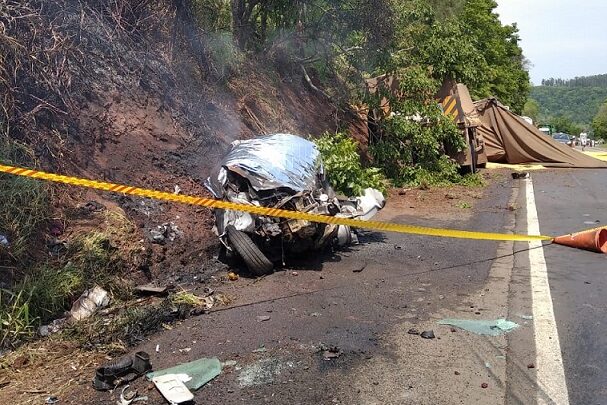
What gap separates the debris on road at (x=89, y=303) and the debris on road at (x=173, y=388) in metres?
1.41

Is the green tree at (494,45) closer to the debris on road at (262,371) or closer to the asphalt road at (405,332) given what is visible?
the asphalt road at (405,332)

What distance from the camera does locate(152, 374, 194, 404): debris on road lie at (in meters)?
3.41

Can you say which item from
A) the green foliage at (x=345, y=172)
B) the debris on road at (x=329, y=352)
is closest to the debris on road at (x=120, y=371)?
the debris on road at (x=329, y=352)

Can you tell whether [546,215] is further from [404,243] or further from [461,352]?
[461,352]

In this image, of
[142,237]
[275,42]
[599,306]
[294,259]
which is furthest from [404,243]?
[275,42]

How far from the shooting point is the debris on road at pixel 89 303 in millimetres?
4809

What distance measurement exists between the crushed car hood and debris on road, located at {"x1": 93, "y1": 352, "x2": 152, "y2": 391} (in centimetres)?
285

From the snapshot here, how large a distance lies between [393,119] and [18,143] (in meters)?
8.70

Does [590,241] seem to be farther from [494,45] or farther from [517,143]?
[494,45]

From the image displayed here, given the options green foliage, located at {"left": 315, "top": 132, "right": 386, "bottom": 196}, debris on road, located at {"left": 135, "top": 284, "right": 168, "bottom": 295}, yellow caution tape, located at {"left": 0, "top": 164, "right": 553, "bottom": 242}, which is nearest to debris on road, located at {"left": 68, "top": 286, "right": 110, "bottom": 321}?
debris on road, located at {"left": 135, "top": 284, "right": 168, "bottom": 295}

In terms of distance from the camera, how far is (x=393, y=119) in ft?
42.9

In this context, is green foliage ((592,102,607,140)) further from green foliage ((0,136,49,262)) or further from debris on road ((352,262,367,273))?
green foliage ((0,136,49,262))

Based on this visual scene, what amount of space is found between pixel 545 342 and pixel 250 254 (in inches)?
112

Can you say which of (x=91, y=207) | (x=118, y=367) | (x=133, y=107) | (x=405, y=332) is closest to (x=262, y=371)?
(x=118, y=367)
